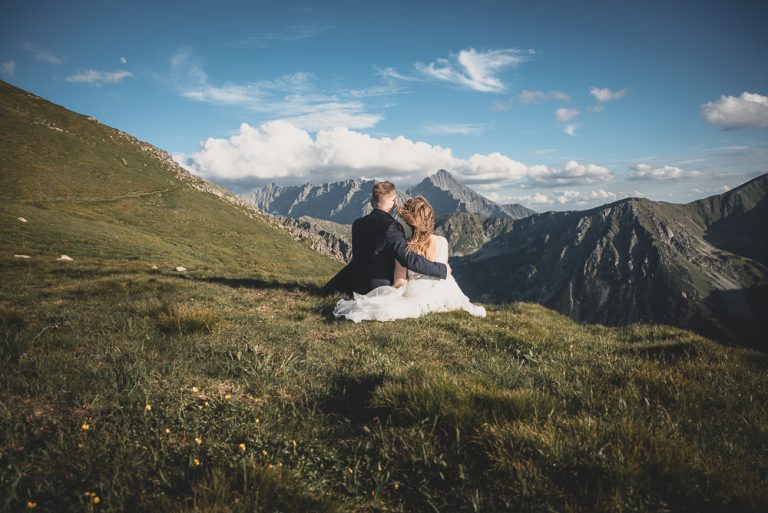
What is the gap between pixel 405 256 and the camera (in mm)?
10320

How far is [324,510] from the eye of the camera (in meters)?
2.83

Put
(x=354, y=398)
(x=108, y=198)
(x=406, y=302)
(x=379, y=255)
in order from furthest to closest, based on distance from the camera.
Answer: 1. (x=108, y=198)
2. (x=379, y=255)
3. (x=406, y=302)
4. (x=354, y=398)

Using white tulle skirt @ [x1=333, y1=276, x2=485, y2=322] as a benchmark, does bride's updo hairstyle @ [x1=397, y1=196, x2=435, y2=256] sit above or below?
above

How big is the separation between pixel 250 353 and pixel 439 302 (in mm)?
6496

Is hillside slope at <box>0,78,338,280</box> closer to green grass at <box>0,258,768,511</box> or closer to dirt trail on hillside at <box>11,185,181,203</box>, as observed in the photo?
dirt trail on hillside at <box>11,185,181,203</box>

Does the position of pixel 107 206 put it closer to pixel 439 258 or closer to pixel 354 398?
pixel 439 258

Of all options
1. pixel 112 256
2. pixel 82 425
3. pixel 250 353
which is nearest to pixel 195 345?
pixel 250 353

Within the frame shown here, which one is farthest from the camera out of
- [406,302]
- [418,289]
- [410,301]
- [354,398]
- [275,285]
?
[275,285]

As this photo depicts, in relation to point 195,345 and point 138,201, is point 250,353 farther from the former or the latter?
point 138,201

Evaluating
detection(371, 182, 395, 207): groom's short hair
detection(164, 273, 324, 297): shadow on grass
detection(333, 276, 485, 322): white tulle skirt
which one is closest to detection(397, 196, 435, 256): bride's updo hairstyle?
→ detection(371, 182, 395, 207): groom's short hair

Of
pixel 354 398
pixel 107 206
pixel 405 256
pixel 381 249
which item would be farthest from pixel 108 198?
pixel 354 398

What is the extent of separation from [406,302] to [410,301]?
0.65 feet

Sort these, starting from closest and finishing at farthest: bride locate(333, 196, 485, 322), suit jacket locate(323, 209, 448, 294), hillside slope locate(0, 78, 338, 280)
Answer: bride locate(333, 196, 485, 322) → suit jacket locate(323, 209, 448, 294) → hillside slope locate(0, 78, 338, 280)

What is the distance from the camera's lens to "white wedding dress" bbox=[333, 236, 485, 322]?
9594 millimetres
